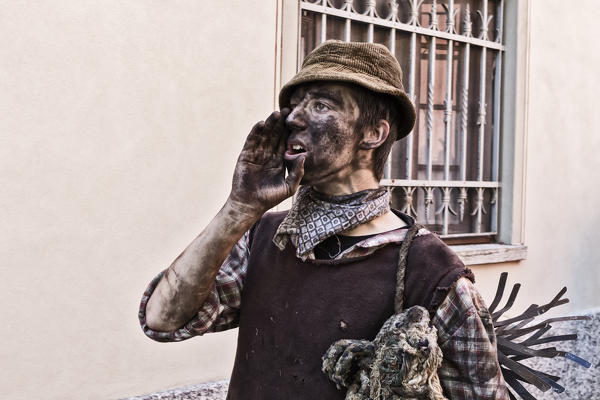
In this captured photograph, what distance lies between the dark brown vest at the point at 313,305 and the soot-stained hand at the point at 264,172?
0.71ft

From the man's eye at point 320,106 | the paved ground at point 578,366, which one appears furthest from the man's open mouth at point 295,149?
the paved ground at point 578,366

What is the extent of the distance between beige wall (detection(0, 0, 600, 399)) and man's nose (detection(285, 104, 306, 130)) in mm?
1898

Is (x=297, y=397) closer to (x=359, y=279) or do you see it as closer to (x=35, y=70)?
(x=359, y=279)

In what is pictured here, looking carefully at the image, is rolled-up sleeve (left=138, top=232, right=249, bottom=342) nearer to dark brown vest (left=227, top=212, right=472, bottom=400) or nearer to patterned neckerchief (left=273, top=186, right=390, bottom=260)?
dark brown vest (left=227, top=212, right=472, bottom=400)

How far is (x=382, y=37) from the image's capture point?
466cm

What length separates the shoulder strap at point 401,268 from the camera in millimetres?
1541

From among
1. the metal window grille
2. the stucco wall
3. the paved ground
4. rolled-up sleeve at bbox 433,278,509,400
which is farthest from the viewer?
the paved ground

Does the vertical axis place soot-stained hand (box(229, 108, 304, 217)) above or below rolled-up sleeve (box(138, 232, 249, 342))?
above

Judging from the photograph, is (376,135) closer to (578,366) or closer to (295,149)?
(295,149)

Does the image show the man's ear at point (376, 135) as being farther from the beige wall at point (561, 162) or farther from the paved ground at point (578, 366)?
the paved ground at point (578, 366)

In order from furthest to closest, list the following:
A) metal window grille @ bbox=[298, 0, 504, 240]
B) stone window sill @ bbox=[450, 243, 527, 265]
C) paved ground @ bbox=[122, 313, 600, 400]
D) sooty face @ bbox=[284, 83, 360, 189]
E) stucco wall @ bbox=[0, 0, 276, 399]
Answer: paved ground @ bbox=[122, 313, 600, 400] → stone window sill @ bbox=[450, 243, 527, 265] → metal window grille @ bbox=[298, 0, 504, 240] → stucco wall @ bbox=[0, 0, 276, 399] → sooty face @ bbox=[284, 83, 360, 189]

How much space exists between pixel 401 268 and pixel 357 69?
50 cm

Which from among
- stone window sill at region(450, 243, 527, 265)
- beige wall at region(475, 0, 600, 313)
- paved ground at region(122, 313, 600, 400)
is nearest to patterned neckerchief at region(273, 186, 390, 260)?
stone window sill at region(450, 243, 527, 265)

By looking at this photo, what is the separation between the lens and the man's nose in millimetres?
1664
